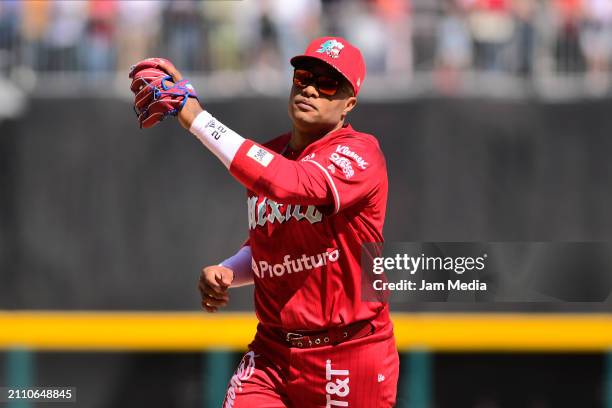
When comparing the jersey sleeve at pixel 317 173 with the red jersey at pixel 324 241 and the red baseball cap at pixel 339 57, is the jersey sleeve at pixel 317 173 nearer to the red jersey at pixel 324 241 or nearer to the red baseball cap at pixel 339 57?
the red jersey at pixel 324 241

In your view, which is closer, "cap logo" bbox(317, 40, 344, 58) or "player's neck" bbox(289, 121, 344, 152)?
"cap logo" bbox(317, 40, 344, 58)

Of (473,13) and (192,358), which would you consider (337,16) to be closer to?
(473,13)

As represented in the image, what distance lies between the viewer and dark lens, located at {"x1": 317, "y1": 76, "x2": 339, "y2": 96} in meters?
4.13

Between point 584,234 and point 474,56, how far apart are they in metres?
1.86

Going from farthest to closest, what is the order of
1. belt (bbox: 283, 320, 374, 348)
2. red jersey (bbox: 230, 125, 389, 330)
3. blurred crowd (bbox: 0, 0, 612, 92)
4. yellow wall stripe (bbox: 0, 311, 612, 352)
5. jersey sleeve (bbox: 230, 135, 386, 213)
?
blurred crowd (bbox: 0, 0, 612, 92) → yellow wall stripe (bbox: 0, 311, 612, 352) → belt (bbox: 283, 320, 374, 348) → red jersey (bbox: 230, 125, 389, 330) → jersey sleeve (bbox: 230, 135, 386, 213)

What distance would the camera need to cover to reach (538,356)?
8445 millimetres

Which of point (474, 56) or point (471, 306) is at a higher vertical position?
point (474, 56)

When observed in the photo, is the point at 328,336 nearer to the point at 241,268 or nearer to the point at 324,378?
the point at 324,378

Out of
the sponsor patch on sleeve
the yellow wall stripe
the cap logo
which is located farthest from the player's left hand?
the yellow wall stripe

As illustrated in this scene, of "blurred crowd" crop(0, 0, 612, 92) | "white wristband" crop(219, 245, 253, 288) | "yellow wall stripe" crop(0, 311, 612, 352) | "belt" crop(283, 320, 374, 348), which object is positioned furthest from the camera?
"blurred crowd" crop(0, 0, 612, 92)

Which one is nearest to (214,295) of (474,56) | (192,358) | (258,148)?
(258,148)

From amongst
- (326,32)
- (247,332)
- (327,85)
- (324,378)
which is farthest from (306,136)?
(326,32)

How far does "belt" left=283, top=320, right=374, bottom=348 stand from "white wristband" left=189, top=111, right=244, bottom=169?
30.4 inches

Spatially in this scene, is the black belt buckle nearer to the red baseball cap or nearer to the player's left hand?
the player's left hand
